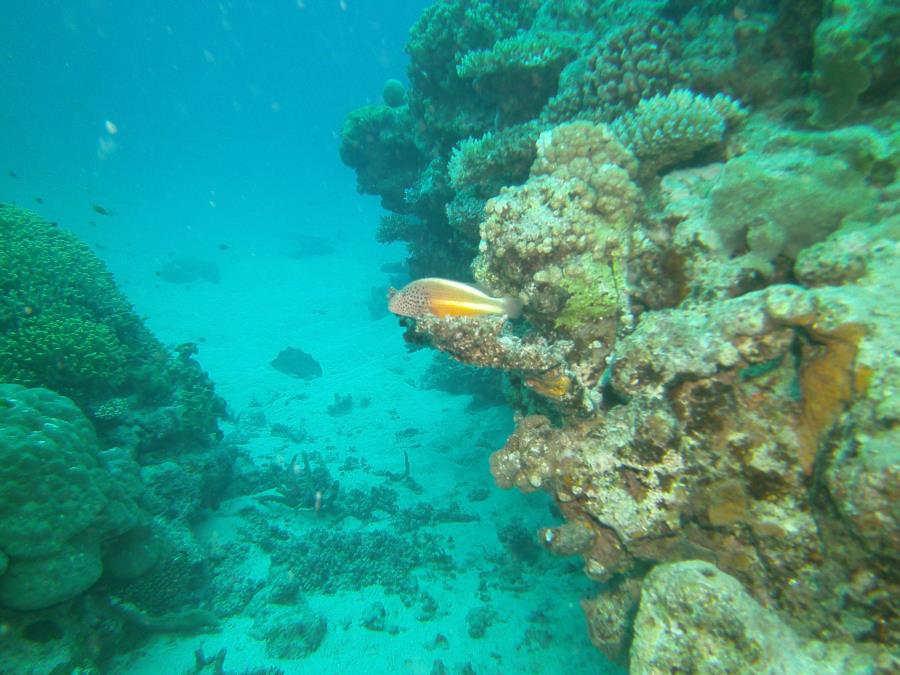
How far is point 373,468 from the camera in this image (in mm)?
10953

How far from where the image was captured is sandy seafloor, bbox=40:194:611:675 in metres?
Result: 6.09

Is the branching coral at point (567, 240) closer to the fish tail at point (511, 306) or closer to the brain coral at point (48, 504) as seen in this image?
the fish tail at point (511, 306)

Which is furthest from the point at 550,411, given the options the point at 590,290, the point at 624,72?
the point at 624,72

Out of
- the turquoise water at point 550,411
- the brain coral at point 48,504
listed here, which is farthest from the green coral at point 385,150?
the brain coral at point 48,504

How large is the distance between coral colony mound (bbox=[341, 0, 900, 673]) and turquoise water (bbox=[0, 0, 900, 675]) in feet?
0.07

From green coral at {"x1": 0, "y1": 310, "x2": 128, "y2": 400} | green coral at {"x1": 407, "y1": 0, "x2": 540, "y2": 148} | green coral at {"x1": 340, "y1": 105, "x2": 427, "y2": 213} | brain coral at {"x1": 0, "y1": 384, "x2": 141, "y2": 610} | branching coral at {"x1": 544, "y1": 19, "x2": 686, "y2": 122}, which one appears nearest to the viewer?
brain coral at {"x1": 0, "y1": 384, "x2": 141, "y2": 610}

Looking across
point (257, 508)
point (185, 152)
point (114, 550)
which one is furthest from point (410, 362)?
point (185, 152)

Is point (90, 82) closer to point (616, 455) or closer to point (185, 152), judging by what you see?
point (185, 152)

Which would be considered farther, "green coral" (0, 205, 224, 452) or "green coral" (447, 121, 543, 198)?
"green coral" (0, 205, 224, 452)

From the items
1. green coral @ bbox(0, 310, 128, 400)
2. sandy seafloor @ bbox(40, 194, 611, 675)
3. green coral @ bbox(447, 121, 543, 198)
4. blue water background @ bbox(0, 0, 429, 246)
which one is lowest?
sandy seafloor @ bbox(40, 194, 611, 675)

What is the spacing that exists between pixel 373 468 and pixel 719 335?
9.80 metres

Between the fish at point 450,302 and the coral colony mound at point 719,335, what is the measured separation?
0.61ft

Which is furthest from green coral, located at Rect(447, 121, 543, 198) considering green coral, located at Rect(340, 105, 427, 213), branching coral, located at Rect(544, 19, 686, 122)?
green coral, located at Rect(340, 105, 427, 213)

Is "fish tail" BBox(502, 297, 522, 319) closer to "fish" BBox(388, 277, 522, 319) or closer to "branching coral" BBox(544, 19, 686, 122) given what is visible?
"fish" BBox(388, 277, 522, 319)
